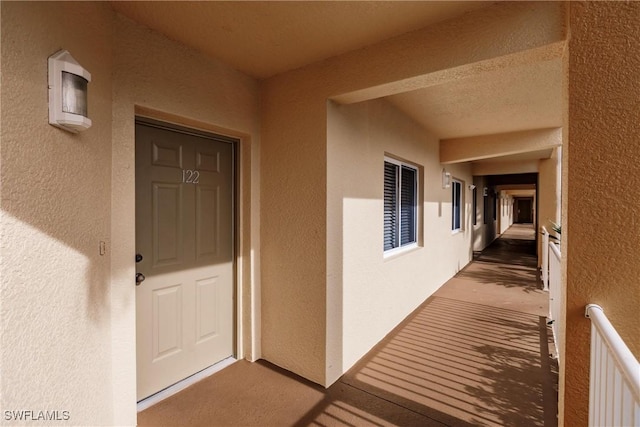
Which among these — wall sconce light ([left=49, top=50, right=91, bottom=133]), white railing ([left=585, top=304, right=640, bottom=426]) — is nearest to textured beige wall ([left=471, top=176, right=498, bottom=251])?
white railing ([left=585, top=304, right=640, bottom=426])

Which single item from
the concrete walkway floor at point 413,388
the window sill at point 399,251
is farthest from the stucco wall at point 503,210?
the concrete walkway floor at point 413,388

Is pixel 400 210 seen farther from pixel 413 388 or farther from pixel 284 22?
pixel 284 22

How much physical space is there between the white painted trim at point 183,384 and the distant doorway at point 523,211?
32.4 metres

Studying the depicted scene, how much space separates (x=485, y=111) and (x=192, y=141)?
11.3 ft

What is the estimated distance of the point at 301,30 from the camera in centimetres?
203

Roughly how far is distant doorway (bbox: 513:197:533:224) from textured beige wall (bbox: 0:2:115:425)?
110 ft

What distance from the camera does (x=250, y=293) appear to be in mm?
2834

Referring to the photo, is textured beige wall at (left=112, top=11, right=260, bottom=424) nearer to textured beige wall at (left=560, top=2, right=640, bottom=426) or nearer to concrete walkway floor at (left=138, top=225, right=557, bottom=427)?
concrete walkway floor at (left=138, top=225, right=557, bottom=427)

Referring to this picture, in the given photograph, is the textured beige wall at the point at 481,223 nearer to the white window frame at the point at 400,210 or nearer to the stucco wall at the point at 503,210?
the stucco wall at the point at 503,210

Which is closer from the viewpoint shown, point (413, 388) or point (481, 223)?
point (413, 388)

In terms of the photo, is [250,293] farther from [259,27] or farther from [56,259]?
[259,27]

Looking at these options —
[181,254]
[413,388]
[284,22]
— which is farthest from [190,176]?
[413,388]

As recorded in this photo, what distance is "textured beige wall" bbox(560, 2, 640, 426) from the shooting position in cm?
136

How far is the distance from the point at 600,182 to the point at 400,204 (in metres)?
2.76
